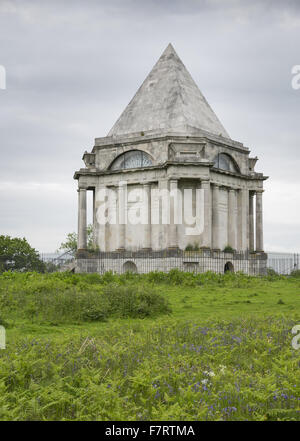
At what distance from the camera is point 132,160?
35.8 m

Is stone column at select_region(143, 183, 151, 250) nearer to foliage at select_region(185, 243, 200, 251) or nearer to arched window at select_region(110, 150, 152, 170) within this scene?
arched window at select_region(110, 150, 152, 170)

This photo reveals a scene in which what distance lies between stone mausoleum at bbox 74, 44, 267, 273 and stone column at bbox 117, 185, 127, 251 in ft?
0.21

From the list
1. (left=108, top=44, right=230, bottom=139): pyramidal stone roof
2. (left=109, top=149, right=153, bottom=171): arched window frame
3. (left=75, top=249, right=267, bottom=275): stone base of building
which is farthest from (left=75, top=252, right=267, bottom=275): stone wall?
(left=108, top=44, right=230, bottom=139): pyramidal stone roof

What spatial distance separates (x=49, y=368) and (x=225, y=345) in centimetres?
317

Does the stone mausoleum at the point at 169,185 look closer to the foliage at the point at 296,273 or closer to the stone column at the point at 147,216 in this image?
the stone column at the point at 147,216

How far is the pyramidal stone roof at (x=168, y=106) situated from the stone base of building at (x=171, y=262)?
309 inches

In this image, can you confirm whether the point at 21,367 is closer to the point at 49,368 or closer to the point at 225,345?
the point at 49,368

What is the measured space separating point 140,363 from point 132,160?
93.9 feet

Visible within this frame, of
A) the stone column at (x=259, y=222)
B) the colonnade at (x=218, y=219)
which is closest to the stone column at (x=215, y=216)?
the colonnade at (x=218, y=219)

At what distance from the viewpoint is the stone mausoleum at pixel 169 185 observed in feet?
109

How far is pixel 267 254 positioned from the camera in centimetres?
3709

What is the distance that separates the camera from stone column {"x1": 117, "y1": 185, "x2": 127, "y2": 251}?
35.7 metres

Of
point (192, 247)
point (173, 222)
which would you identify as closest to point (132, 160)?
point (173, 222)
